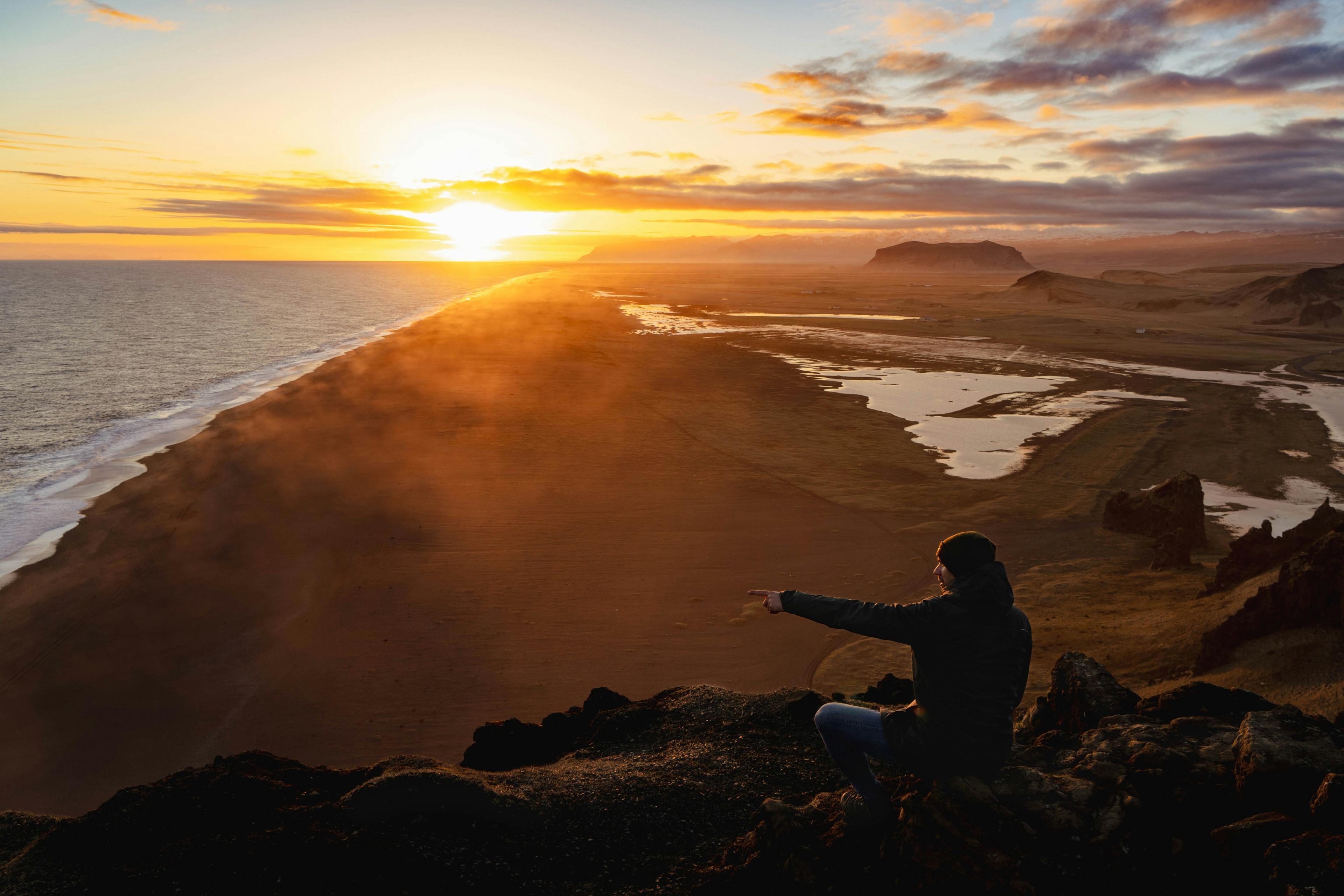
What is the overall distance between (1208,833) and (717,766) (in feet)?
12.3

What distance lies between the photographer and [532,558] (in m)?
15.8

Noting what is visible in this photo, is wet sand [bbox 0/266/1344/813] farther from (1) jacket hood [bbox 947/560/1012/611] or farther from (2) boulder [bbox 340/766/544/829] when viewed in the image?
(1) jacket hood [bbox 947/560/1012/611]

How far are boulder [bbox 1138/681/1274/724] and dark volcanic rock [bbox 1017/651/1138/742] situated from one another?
261 mm

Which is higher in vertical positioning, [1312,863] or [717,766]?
[1312,863]

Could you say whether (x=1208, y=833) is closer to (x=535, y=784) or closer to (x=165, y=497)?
(x=535, y=784)

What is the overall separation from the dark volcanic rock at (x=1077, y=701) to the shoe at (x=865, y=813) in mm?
2470

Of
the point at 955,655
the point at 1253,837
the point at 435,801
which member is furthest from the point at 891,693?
the point at 435,801

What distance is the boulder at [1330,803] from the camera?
13.5ft

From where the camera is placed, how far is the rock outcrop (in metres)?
4.32

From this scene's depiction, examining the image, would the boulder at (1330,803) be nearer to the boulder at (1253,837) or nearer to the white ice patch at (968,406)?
the boulder at (1253,837)

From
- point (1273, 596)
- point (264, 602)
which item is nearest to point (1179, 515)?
point (1273, 596)

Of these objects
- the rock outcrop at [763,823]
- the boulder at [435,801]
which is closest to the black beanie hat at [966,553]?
the rock outcrop at [763,823]

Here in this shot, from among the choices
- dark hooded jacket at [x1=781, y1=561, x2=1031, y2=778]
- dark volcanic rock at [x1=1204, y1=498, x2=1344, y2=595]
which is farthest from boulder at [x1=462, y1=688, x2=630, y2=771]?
dark volcanic rock at [x1=1204, y1=498, x2=1344, y2=595]

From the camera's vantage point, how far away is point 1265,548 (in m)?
11.6
